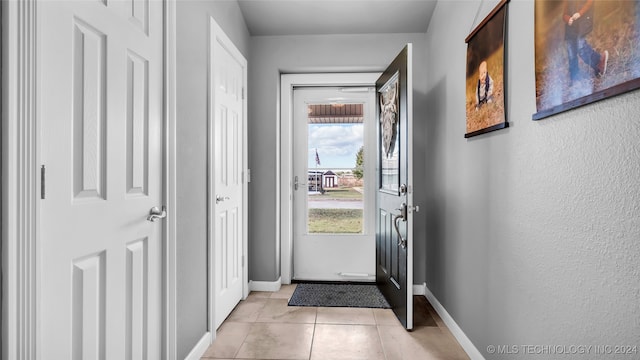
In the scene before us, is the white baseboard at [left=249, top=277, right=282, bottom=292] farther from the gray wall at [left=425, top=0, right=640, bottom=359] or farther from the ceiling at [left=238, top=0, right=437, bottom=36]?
the ceiling at [left=238, top=0, right=437, bottom=36]

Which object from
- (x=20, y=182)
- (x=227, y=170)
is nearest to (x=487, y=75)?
(x=227, y=170)

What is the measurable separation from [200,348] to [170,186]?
994mm

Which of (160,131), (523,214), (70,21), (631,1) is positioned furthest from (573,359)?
(70,21)

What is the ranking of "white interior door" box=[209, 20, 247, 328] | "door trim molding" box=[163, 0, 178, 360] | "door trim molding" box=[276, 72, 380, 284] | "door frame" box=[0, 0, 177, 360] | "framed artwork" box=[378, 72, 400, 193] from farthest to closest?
"door trim molding" box=[276, 72, 380, 284]
"framed artwork" box=[378, 72, 400, 193]
"white interior door" box=[209, 20, 247, 328]
"door trim molding" box=[163, 0, 178, 360]
"door frame" box=[0, 0, 177, 360]

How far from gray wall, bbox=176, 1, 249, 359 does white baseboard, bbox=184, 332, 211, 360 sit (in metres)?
0.03

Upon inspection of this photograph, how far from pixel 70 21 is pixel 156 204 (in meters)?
0.79

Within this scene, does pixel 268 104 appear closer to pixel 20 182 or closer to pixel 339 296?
pixel 339 296

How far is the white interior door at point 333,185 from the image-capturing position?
336 centimetres

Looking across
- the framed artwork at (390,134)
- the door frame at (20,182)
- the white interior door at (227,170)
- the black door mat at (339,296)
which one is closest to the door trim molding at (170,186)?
the white interior door at (227,170)

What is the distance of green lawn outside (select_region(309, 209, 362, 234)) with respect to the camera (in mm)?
3385

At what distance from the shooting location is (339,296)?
3000 mm

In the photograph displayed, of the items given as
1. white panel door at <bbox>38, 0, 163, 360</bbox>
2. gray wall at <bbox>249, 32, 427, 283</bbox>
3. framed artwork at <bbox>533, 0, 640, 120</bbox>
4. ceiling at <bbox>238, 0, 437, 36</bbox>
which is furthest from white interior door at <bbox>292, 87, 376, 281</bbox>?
framed artwork at <bbox>533, 0, 640, 120</bbox>

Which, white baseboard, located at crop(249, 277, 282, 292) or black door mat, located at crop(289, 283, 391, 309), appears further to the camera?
white baseboard, located at crop(249, 277, 282, 292)

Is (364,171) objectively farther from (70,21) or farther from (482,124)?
(70,21)
